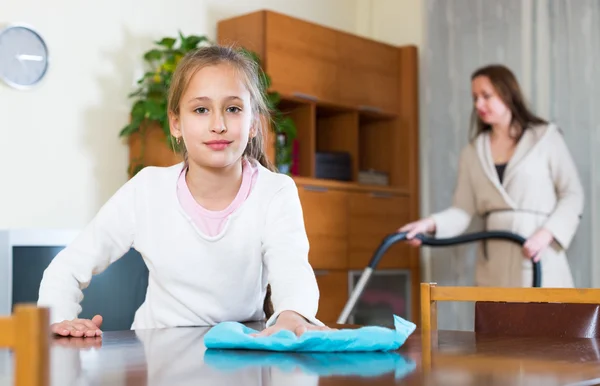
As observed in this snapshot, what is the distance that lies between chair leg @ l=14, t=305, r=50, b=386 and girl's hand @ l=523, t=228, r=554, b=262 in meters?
3.35

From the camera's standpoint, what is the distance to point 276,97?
154 inches

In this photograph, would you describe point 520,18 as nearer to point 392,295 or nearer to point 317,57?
point 317,57

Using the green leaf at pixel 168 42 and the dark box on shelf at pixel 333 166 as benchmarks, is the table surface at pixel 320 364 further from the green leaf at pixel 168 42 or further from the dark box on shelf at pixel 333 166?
the dark box on shelf at pixel 333 166

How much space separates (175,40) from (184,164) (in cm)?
202

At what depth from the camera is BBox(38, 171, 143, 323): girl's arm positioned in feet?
5.07

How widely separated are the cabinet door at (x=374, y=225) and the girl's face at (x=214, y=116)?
2.63 metres

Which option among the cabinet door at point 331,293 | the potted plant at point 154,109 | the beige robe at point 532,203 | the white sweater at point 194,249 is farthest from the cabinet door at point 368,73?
the white sweater at point 194,249

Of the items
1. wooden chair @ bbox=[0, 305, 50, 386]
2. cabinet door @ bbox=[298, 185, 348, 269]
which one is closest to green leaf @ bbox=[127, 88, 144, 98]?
cabinet door @ bbox=[298, 185, 348, 269]

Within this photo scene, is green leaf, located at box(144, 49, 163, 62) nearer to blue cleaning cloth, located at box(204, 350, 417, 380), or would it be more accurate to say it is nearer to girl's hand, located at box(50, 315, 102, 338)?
girl's hand, located at box(50, 315, 102, 338)

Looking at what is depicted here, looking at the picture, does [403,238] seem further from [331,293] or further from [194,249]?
[194,249]

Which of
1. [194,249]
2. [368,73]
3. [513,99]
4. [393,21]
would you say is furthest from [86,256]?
[393,21]

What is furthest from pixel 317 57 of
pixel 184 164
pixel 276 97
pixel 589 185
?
pixel 184 164

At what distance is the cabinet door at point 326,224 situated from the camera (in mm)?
4117

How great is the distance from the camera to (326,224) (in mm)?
4215
